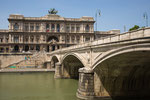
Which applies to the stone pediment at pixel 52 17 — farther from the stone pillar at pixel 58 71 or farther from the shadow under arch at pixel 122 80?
the shadow under arch at pixel 122 80

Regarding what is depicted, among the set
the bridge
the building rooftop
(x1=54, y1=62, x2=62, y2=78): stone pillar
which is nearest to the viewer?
the bridge

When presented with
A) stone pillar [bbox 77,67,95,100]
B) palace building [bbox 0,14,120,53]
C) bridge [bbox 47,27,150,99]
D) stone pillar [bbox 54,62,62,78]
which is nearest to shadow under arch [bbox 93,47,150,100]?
bridge [bbox 47,27,150,99]

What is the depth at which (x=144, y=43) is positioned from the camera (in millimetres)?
10344

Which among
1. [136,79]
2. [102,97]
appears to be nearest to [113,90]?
[102,97]

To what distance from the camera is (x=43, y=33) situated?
68.8 metres

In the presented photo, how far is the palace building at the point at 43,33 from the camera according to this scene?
2648 inches

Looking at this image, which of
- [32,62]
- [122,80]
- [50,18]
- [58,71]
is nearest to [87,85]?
[122,80]

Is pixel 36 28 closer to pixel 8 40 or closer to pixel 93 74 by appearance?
pixel 8 40

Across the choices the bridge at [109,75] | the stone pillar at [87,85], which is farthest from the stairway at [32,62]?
the stone pillar at [87,85]

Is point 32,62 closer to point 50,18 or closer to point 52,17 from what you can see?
point 50,18

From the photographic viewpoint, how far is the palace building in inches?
2648

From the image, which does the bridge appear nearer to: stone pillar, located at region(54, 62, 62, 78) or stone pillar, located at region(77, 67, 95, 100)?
stone pillar, located at region(77, 67, 95, 100)

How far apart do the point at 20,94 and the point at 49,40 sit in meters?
51.8

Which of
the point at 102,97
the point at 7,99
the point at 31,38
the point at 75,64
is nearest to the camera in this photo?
the point at 102,97
